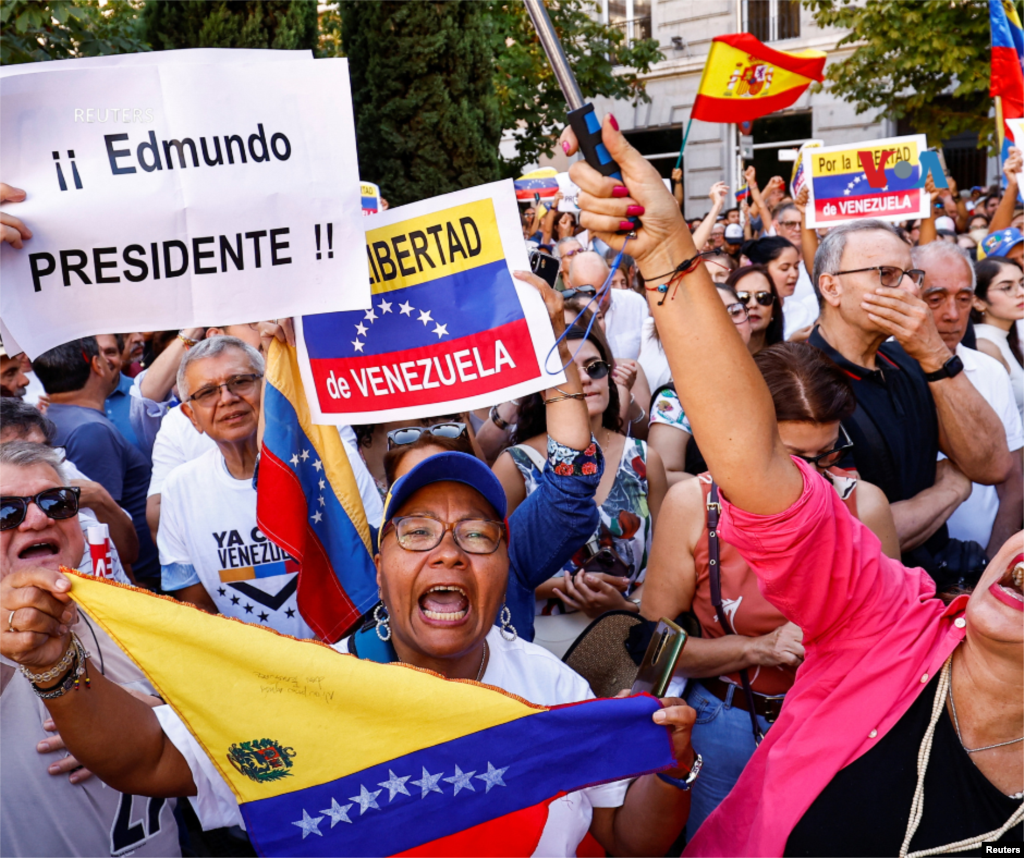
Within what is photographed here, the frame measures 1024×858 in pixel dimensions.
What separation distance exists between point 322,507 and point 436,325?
709 mm

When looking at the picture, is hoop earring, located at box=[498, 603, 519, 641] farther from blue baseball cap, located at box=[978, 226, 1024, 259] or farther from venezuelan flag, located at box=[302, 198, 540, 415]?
blue baseball cap, located at box=[978, 226, 1024, 259]

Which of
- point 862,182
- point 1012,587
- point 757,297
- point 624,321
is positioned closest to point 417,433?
point 1012,587

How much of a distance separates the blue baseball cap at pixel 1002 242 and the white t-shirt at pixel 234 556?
5.46 metres

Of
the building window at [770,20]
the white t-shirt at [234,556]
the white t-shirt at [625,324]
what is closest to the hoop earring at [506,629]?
the white t-shirt at [234,556]

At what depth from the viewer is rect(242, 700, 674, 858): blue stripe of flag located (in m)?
1.80

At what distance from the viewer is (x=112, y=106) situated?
7.95 feet

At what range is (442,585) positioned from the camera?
216cm

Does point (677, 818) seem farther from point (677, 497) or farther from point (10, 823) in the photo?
point (10, 823)

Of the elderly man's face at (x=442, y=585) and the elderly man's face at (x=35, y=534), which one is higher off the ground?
the elderly man's face at (x=35, y=534)

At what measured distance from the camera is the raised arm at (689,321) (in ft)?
5.10

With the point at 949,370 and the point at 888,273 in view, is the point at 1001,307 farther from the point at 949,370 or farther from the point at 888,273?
the point at 949,370

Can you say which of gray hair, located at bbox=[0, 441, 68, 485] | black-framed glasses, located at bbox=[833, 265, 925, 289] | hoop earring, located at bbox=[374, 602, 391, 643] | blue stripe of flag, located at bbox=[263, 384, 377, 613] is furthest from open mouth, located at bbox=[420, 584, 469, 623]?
black-framed glasses, located at bbox=[833, 265, 925, 289]

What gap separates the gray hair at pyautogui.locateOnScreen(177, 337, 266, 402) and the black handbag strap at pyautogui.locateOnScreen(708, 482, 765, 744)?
6.43ft

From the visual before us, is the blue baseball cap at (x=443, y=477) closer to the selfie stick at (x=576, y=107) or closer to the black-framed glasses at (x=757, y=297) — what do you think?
the selfie stick at (x=576, y=107)
